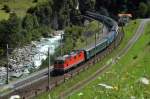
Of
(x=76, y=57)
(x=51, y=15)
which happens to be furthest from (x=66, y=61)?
(x=51, y=15)

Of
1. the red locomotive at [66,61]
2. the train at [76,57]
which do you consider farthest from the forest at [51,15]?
the red locomotive at [66,61]

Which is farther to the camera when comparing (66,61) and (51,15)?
(51,15)

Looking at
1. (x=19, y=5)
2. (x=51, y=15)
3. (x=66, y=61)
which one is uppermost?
(x=66, y=61)

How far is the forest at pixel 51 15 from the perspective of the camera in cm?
11622

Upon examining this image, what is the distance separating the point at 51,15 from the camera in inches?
5984

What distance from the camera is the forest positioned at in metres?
116

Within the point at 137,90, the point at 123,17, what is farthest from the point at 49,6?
the point at 137,90

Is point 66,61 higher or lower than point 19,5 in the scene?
higher

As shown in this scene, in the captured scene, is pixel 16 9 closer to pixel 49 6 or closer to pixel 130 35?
pixel 49 6

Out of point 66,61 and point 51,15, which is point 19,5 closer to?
point 51,15

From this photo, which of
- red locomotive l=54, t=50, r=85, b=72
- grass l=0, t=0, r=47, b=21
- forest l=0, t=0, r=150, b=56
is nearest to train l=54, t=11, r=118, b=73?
red locomotive l=54, t=50, r=85, b=72

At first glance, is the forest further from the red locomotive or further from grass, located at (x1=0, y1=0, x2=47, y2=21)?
the red locomotive

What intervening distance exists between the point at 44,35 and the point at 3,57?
40.0 metres

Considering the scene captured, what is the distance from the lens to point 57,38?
13988 centimetres
